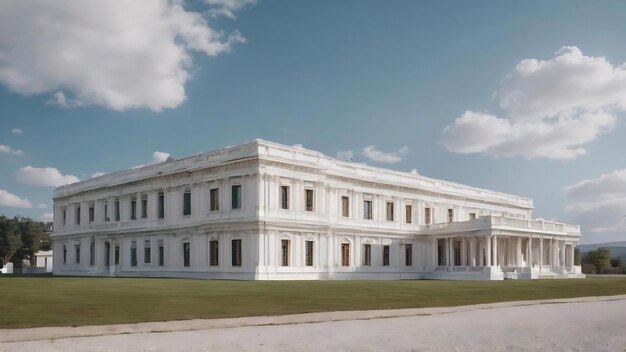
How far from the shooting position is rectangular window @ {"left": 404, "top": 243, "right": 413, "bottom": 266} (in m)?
64.7

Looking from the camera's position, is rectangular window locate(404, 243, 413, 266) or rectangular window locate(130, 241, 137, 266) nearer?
rectangular window locate(130, 241, 137, 266)

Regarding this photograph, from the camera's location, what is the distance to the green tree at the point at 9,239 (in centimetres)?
10031

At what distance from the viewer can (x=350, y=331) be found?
16547 millimetres

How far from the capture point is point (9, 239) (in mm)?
100062

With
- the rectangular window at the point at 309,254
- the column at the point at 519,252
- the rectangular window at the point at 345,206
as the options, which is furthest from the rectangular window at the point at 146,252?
the column at the point at 519,252

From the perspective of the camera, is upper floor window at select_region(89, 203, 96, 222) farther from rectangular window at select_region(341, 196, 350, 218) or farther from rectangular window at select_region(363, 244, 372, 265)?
rectangular window at select_region(363, 244, 372, 265)

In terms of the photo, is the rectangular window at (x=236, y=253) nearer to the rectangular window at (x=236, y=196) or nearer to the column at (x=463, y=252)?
the rectangular window at (x=236, y=196)

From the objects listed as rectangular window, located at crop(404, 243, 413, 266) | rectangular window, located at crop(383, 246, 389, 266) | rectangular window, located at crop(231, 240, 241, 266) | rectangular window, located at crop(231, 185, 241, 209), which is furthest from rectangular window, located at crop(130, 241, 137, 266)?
rectangular window, located at crop(404, 243, 413, 266)

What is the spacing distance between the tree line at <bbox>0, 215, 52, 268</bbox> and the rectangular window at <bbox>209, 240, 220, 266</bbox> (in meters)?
58.6

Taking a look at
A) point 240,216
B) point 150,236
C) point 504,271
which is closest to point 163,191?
point 150,236

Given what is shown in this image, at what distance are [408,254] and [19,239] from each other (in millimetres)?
64614

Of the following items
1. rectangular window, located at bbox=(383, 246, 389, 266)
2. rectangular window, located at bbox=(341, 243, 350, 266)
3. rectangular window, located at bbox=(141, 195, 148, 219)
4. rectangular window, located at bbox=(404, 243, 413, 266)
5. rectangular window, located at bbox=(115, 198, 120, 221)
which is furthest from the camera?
A: rectangular window, located at bbox=(115, 198, 120, 221)

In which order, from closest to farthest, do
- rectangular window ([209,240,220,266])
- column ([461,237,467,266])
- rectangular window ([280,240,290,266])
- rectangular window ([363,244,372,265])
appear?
rectangular window ([280,240,290,266]), rectangular window ([209,240,220,266]), rectangular window ([363,244,372,265]), column ([461,237,467,266])

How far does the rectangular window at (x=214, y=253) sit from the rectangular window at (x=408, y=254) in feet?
64.6
